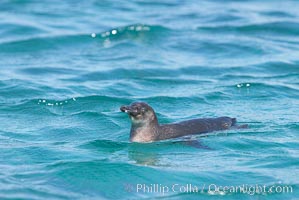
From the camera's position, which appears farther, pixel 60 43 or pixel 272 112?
pixel 60 43

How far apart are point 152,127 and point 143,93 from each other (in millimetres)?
4080

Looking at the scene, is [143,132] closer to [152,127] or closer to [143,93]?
[152,127]

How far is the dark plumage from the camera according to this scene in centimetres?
1297

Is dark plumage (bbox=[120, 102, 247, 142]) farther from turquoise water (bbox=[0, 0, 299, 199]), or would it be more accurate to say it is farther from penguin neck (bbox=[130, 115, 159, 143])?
turquoise water (bbox=[0, 0, 299, 199])

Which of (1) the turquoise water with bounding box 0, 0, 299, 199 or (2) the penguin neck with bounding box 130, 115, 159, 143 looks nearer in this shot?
(1) the turquoise water with bounding box 0, 0, 299, 199

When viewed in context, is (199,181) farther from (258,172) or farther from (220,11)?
(220,11)

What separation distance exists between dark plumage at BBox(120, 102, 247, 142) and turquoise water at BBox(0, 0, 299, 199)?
0.15m

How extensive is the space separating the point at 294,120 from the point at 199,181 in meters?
3.73

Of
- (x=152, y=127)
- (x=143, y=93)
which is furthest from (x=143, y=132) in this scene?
(x=143, y=93)

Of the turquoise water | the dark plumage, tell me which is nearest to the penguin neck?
the dark plumage

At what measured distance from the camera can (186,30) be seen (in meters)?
23.7

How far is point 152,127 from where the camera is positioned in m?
13.1

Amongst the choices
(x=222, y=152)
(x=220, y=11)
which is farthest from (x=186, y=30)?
(x=222, y=152)

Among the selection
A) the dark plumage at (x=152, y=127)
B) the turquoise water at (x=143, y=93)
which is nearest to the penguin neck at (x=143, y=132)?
the dark plumage at (x=152, y=127)
